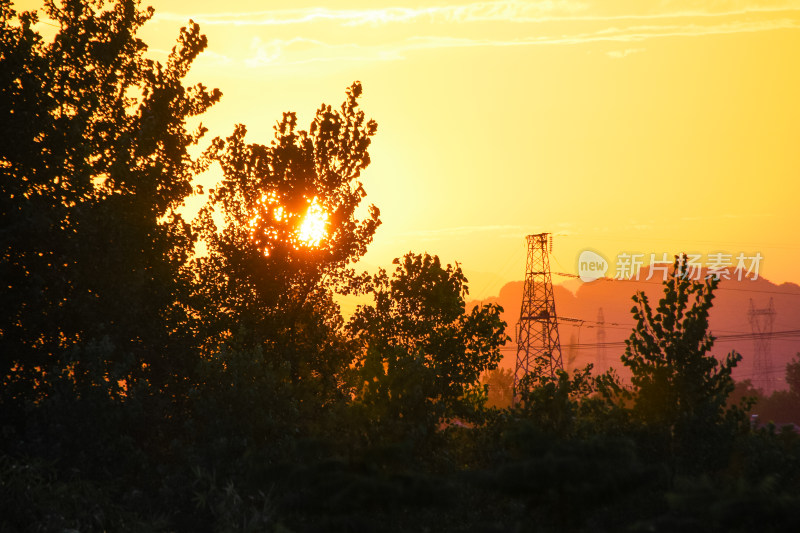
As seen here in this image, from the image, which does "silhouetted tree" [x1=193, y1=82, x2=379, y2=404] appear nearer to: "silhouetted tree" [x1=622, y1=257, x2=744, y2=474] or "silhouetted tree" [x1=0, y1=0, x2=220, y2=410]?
"silhouetted tree" [x1=0, y1=0, x2=220, y2=410]

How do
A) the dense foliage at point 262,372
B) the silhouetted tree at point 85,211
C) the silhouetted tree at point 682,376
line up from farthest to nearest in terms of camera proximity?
the silhouetted tree at point 85,211 < the silhouetted tree at point 682,376 < the dense foliage at point 262,372

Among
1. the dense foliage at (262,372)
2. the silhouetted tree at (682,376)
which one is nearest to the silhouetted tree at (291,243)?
the dense foliage at (262,372)

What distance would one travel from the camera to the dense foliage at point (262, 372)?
482 inches

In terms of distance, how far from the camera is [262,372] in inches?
776

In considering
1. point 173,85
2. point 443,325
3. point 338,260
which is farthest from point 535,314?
point 173,85

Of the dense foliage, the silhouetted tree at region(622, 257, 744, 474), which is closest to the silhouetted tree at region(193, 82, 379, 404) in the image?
the dense foliage

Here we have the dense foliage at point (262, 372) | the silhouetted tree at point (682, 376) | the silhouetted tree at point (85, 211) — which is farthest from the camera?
the silhouetted tree at point (85, 211)

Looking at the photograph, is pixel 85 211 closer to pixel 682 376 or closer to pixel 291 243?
pixel 291 243

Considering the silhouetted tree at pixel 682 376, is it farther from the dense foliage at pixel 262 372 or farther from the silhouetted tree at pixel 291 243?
the silhouetted tree at pixel 291 243

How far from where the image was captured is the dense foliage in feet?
40.2

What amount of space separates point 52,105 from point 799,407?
108033 mm

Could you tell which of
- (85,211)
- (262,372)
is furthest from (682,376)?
(85,211)

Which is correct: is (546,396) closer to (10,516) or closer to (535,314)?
(10,516)

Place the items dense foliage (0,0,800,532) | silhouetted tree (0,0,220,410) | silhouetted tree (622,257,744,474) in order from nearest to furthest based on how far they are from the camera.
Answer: dense foliage (0,0,800,532) < silhouetted tree (622,257,744,474) < silhouetted tree (0,0,220,410)
